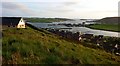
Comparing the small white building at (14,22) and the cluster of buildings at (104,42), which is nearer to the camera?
the cluster of buildings at (104,42)

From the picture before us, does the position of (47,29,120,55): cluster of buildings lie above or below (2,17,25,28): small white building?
below

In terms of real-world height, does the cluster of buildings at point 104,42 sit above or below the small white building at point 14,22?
below

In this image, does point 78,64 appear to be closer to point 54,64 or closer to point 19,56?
point 54,64

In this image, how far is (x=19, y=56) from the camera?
11430 mm

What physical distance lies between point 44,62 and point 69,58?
1.84 meters

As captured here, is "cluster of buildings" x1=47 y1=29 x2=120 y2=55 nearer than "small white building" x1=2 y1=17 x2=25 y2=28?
Yes

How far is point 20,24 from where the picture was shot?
53312 mm

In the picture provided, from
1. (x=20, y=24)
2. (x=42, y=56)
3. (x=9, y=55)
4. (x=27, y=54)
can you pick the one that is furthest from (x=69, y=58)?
(x=20, y=24)

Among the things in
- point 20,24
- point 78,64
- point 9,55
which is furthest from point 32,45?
point 20,24

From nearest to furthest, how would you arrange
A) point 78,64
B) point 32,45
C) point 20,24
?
point 78,64
point 32,45
point 20,24

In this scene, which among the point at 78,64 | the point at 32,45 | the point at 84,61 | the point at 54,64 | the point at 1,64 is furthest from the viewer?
the point at 32,45

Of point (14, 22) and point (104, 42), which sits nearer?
point (104, 42)

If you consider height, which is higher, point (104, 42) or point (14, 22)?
point (14, 22)

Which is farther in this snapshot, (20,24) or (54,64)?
(20,24)
